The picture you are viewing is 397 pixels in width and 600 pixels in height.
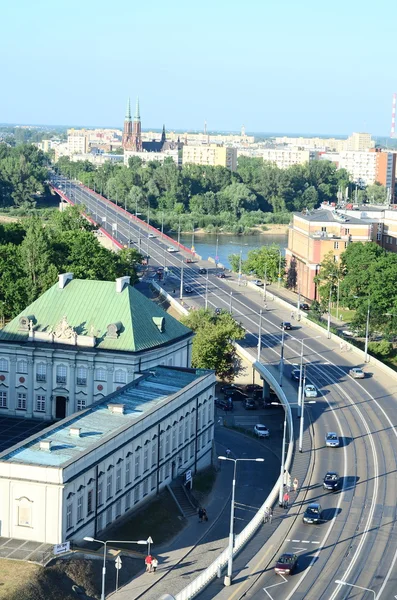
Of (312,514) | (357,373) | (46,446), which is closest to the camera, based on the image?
(46,446)

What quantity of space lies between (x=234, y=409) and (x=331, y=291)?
135ft

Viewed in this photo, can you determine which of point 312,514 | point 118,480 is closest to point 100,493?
point 118,480

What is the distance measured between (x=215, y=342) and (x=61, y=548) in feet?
150

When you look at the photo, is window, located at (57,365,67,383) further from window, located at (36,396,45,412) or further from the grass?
the grass

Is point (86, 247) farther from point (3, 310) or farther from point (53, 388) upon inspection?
point (53, 388)

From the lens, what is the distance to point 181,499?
71375mm

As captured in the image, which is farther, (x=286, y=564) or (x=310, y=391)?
(x=310, y=391)

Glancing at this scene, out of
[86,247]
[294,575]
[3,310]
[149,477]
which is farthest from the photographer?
[86,247]

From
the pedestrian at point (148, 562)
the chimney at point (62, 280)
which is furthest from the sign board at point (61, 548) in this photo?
the chimney at point (62, 280)

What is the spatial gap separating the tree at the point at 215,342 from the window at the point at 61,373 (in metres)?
18.9

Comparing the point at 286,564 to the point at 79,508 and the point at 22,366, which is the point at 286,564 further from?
the point at 22,366

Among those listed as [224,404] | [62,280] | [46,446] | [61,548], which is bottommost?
[224,404]

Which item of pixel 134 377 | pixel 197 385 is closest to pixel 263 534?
pixel 197 385

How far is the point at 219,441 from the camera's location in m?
87.7
